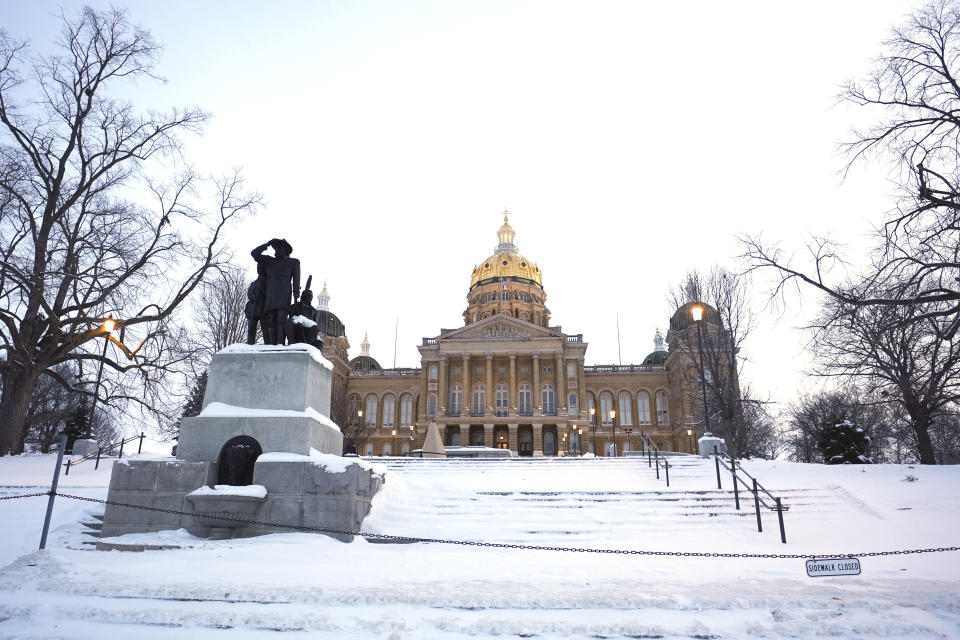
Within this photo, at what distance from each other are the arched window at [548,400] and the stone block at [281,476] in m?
47.6

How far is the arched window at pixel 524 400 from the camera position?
183 ft

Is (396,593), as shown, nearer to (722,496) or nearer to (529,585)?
Answer: (529,585)

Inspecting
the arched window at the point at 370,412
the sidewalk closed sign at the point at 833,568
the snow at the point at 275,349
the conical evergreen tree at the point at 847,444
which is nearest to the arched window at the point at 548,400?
the arched window at the point at 370,412

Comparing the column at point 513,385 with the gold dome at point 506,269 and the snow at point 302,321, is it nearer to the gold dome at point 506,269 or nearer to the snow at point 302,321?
the gold dome at point 506,269

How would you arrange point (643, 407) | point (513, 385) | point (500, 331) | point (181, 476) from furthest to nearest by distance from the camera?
point (643, 407), point (500, 331), point (513, 385), point (181, 476)

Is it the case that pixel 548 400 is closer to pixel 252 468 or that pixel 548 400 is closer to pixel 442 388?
pixel 442 388

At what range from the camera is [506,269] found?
7525 centimetres

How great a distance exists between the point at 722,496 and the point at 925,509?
396cm

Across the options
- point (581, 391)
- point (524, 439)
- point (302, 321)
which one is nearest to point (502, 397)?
point (524, 439)

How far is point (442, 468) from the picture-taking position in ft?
60.7

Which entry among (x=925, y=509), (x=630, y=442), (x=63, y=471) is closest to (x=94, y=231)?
(x=63, y=471)

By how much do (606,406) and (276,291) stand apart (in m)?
53.5

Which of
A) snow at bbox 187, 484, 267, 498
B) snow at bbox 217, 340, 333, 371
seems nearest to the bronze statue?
snow at bbox 217, 340, 333, 371

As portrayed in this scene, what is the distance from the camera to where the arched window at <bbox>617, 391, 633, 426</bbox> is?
5909cm
